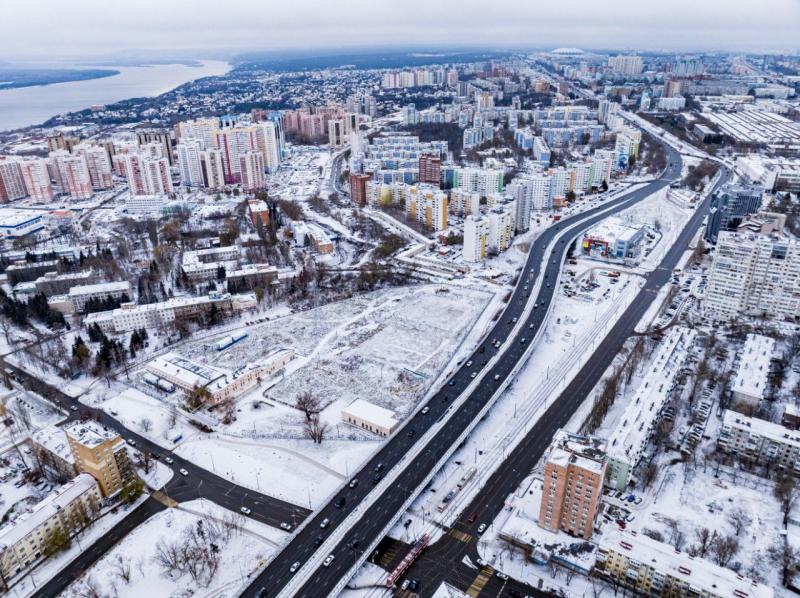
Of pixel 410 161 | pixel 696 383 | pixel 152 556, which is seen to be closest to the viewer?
pixel 152 556

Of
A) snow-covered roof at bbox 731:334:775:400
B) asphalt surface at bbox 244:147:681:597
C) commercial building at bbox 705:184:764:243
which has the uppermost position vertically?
commercial building at bbox 705:184:764:243

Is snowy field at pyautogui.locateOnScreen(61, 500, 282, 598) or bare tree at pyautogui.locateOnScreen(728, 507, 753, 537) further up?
bare tree at pyautogui.locateOnScreen(728, 507, 753, 537)

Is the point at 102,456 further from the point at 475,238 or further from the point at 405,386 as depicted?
the point at 475,238

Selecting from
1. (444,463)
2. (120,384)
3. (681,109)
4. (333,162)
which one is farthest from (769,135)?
(120,384)

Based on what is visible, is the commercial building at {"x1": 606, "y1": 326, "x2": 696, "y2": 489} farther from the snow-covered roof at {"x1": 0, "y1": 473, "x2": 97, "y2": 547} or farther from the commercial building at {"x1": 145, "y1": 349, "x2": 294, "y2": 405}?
the snow-covered roof at {"x1": 0, "y1": 473, "x2": 97, "y2": 547}

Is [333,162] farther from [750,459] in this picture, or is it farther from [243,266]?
[750,459]

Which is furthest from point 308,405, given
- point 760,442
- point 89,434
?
point 760,442

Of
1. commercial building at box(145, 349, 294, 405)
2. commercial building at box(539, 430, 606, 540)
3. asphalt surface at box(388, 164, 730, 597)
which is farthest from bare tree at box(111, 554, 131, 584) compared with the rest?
commercial building at box(539, 430, 606, 540)
